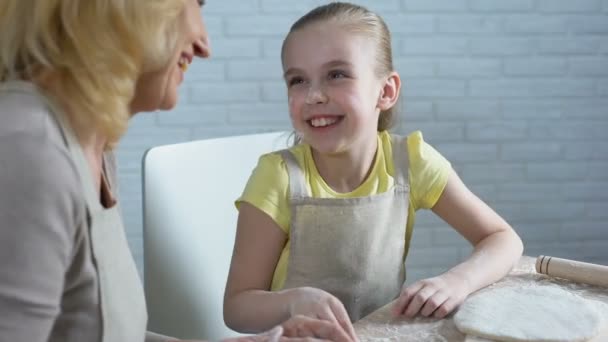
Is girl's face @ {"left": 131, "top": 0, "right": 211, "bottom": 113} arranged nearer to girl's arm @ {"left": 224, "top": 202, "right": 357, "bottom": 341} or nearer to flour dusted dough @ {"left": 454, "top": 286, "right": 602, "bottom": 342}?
girl's arm @ {"left": 224, "top": 202, "right": 357, "bottom": 341}

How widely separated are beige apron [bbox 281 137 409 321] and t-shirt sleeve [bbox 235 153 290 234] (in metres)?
0.01

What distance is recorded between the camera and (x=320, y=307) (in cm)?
107

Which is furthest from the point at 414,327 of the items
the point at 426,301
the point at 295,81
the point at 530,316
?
the point at 295,81

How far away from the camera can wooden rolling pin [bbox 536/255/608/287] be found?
1.23 metres

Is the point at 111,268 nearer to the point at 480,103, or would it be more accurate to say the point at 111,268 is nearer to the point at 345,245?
the point at 345,245

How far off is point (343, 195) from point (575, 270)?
412 millimetres

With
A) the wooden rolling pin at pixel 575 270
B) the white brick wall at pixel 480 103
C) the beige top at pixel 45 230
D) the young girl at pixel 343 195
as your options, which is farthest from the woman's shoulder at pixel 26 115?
the white brick wall at pixel 480 103

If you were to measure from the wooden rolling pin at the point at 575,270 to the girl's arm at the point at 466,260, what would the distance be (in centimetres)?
7

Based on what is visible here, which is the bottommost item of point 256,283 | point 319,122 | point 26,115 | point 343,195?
point 256,283

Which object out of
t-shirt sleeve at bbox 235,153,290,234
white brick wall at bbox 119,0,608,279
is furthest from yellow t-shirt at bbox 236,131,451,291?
white brick wall at bbox 119,0,608,279

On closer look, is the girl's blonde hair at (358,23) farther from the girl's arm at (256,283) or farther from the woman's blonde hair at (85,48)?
the woman's blonde hair at (85,48)

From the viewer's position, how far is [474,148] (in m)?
2.90

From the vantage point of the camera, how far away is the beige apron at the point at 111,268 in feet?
2.57

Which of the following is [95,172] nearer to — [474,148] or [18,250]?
[18,250]
